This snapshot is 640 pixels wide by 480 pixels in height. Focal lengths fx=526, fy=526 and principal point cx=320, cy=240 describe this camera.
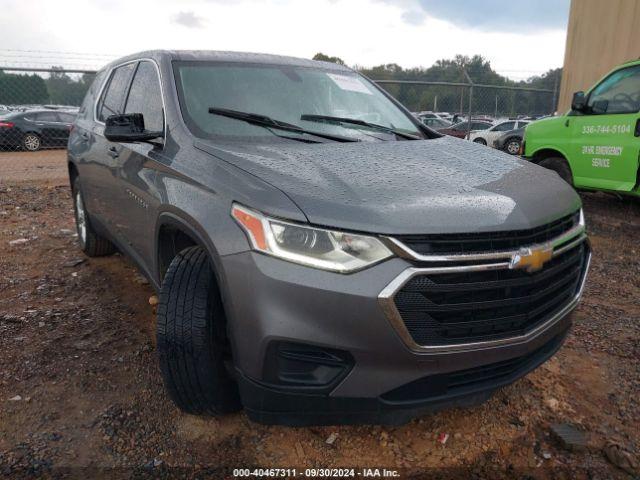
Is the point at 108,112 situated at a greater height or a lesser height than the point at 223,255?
greater

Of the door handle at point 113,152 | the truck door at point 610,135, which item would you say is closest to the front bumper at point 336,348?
the door handle at point 113,152

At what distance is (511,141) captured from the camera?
667 inches

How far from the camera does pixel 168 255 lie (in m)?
2.67

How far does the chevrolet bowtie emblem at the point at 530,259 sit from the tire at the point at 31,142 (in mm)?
16877

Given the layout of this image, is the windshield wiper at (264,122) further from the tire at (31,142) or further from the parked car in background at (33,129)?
the tire at (31,142)

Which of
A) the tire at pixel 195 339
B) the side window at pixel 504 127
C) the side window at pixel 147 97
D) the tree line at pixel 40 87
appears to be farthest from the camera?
the side window at pixel 504 127

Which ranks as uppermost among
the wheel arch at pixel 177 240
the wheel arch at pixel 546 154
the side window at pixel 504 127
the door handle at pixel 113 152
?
the door handle at pixel 113 152

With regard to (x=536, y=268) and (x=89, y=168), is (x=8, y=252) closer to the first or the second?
(x=89, y=168)

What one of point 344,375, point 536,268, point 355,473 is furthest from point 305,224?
point 355,473

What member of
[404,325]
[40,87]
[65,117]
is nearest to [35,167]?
[40,87]

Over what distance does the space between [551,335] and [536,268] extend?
42 cm

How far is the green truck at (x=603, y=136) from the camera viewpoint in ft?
18.6

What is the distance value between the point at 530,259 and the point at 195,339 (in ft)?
4.28

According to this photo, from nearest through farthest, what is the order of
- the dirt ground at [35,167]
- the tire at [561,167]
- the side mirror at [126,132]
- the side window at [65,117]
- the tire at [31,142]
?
1. the side mirror at [126,132]
2. the tire at [561,167]
3. the dirt ground at [35,167]
4. the tire at [31,142]
5. the side window at [65,117]
